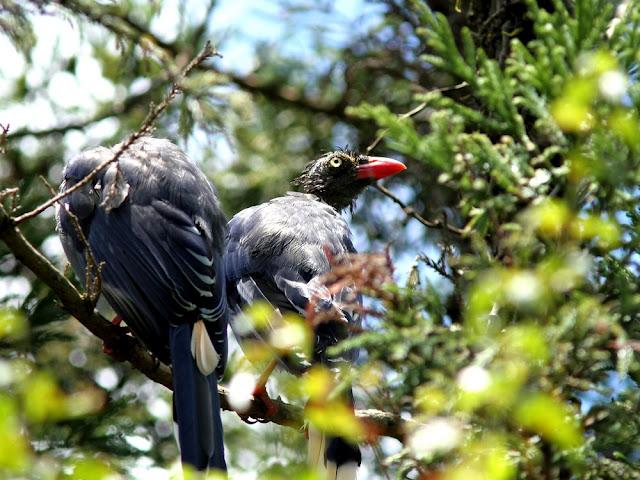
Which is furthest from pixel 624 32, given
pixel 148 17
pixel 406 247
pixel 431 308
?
pixel 148 17

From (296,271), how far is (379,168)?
5.57ft

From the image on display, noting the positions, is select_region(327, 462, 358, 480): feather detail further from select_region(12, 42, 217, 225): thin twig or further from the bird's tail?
select_region(12, 42, 217, 225): thin twig

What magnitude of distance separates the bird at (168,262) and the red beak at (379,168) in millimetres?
1681

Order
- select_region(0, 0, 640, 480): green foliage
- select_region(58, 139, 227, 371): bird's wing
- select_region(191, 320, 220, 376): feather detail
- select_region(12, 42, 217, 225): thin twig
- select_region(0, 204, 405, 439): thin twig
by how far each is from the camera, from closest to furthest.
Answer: select_region(0, 0, 640, 480): green foliage, select_region(12, 42, 217, 225): thin twig, select_region(0, 204, 405, 439): thin twig, select_region(191, 320, 220, 376): feather detail, select_region(58, 139, 227, 371): bird's wing

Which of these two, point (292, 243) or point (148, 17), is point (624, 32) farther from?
point (148, 17)

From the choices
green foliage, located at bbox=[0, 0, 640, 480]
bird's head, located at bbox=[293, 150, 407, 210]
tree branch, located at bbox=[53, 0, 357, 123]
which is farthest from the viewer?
bird's head, located at bbox=[293, 150, 407, 210]

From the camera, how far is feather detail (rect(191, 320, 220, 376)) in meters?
4.65

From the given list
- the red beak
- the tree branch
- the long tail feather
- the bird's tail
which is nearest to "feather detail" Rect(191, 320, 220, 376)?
the bird's tail

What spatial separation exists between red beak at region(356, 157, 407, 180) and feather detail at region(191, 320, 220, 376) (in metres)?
2.56

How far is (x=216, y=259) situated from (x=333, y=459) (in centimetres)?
121

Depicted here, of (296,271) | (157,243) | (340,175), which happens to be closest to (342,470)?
(296,271)

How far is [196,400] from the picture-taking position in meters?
4.60

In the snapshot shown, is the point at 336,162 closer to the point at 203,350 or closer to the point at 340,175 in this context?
the point at 340,175

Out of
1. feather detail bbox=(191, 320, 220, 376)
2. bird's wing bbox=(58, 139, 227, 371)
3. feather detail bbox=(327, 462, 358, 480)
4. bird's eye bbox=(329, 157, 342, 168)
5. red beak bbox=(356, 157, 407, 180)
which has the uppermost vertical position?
bird's eye bbox=(329, 157, 342, 168)
